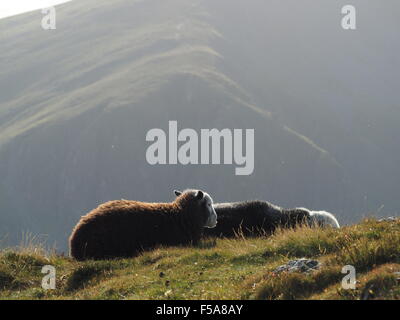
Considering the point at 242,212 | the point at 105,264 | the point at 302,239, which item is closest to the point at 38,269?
the point at 105,264

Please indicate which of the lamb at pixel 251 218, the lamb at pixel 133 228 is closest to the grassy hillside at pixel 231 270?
the lamb at pixel 133 228

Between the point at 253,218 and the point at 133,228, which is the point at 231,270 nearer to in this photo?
the point at 133,228

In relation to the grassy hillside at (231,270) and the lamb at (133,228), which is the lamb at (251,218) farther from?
the grassy hillside at (231,270)

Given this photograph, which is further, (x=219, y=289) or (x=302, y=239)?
(x=302, y=239)

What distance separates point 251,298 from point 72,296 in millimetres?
3474

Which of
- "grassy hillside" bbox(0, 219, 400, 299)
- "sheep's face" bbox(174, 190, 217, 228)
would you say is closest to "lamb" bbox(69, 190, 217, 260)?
"sheep's face" bbox(174, 190, 217, 228)

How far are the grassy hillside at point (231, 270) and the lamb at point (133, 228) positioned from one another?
2.20ft

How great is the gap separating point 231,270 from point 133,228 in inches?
168

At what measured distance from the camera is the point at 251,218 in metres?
18.0

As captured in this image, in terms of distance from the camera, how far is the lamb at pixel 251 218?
17.7 meters

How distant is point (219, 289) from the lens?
937 centimetres

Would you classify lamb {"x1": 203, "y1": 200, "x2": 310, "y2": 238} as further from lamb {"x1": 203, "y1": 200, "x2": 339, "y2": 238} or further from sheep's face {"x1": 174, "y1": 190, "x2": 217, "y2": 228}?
sheep's face {"x1": 174, "y1": 190, "x2": 217, "y2": 228}

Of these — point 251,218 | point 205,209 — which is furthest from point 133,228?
point 251,218

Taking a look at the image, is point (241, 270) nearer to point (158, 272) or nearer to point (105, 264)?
point (158, 272)
